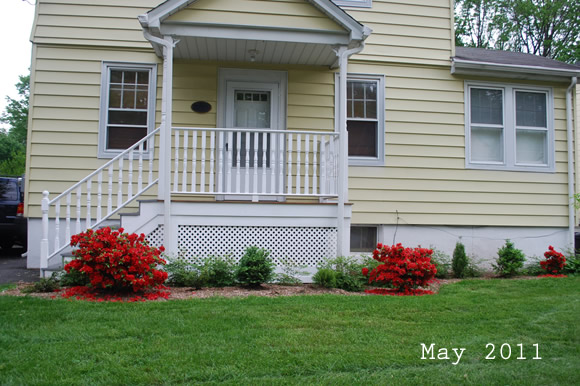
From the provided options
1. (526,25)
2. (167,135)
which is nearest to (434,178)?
(167,135)

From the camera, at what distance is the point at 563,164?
8.98m

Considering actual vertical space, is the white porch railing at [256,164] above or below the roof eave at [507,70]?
below

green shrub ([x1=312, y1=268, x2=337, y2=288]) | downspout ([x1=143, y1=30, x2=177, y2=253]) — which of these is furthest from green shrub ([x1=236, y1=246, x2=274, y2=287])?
downspout ([x1=143, y1=30, x2=177, y2=253])

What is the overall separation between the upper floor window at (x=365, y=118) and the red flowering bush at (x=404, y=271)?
2654 mm

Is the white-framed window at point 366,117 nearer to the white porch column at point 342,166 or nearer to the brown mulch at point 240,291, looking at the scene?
the white porch column at point 342,166

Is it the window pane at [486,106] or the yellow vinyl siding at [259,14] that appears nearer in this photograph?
the yellow vinyl siding at [259,14]

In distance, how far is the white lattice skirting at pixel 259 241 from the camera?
21.7ft

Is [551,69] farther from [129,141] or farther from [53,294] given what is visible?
[53,294]

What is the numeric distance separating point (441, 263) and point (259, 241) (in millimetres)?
3185

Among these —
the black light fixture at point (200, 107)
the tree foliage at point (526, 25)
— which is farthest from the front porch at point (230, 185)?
the tree foliage at point (526, 25)

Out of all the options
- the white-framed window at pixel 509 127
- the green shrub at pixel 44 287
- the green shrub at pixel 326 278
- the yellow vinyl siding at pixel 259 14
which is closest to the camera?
the green shrub at pixel 44 287

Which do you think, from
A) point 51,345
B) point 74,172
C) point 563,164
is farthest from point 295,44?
point 563,164

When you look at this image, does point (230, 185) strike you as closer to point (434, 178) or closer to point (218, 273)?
point (218, 273)

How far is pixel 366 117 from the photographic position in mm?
8547
